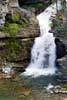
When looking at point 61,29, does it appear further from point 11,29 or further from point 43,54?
point 11,29

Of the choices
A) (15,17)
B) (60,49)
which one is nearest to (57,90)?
(60,49)

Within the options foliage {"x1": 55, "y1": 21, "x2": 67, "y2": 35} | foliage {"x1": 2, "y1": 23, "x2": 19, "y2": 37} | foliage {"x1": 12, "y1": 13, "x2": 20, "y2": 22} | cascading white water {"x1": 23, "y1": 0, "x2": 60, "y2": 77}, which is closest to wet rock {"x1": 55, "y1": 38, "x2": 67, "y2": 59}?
cascading white water {"x1": 23, "y1": 0, "x2": 60, "y2": 77}

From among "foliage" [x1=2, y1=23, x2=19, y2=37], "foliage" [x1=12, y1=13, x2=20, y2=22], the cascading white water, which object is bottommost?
the cascading white water

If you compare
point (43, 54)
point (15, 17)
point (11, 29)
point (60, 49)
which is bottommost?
point (43, 54)

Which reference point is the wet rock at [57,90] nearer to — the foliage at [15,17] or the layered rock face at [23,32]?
the layered rock face at [23,32]

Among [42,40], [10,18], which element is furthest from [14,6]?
[42,40]

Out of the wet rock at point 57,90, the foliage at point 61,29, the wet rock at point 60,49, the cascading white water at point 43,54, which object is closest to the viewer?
the wet rock at point 57,90

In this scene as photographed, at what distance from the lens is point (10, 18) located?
1427 inches

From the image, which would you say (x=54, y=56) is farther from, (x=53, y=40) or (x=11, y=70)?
(x=11, y=70)

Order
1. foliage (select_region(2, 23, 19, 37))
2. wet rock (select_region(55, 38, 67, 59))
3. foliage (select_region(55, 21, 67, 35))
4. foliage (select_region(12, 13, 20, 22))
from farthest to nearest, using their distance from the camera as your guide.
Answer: foliage (select_region(12, 13, 20, 22)), foliage (select_region(2, 23, 19, 37)), wet rock (select_region(55, 38, 67, 59)), foliage (select_region(55, 21, 67, 35))

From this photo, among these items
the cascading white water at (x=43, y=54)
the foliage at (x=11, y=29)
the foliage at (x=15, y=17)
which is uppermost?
the foliage at (x=15, y=17)

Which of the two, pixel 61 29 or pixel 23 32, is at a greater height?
pixel 61 29

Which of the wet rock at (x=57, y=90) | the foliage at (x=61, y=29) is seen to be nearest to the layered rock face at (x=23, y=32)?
the foliage at (x=61, y=29)

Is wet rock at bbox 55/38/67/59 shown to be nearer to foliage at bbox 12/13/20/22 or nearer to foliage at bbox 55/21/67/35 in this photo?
foliage at bbox 55/21/67/35
